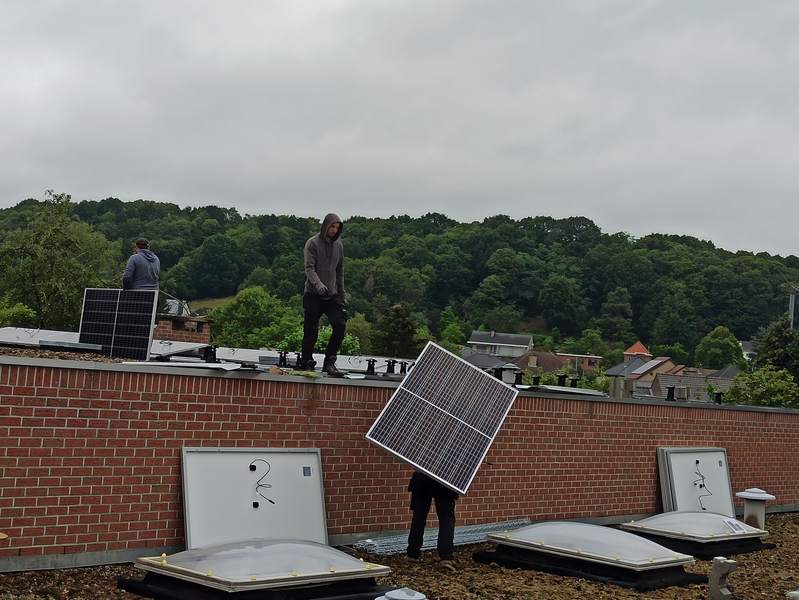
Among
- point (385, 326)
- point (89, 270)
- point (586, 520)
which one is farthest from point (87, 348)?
point (385, 326)

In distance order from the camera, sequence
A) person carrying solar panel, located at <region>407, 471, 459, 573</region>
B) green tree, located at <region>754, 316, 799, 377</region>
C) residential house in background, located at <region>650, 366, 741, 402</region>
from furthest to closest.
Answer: green tree, located at <region>754, 316, 799, 377</region>
residential house in background, located at <region>650, 366, 741, 402</region>
person carrying solar panel, located at <region>407, 471, 459, 573</region>

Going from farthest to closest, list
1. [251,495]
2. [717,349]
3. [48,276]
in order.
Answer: [717,349] → [48,276] → [251,495]

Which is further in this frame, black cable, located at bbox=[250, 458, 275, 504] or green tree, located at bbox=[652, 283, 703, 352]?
green tree, located at bbox=[652, 283, 703, 352]

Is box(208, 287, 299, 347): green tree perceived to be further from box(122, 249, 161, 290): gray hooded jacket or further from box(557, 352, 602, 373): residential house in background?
box(122, 249, 161, 290): gray hooded jacket

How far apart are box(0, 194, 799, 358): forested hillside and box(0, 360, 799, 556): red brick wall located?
2593 inches

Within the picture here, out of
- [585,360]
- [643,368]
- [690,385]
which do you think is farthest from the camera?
[585,360]

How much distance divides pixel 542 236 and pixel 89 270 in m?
106

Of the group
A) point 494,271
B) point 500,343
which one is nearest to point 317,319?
point 494,271

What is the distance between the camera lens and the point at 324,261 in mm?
11133

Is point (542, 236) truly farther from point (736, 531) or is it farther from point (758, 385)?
point (736, 531)

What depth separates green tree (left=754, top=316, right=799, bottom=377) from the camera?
4888 cm

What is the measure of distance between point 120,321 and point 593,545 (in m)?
6.25

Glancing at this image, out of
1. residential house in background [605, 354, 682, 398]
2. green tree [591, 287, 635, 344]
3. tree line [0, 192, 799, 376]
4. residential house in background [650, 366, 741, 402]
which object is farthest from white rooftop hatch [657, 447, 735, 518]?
green tree [591, 287, 635, 344]

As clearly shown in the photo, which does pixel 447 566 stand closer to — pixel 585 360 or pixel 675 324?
pixel 585 360
